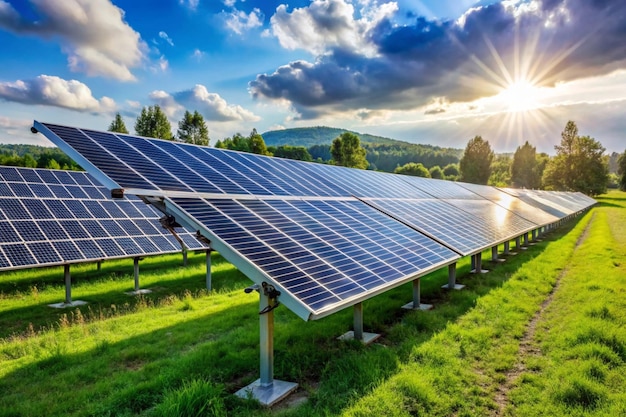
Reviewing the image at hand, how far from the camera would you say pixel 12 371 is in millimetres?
7695

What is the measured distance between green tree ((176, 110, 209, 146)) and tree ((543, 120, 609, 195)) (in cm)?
8371

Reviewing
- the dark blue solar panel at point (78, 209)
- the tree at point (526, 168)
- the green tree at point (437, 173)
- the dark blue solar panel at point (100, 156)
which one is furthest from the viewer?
the green tree at point (437, 173)

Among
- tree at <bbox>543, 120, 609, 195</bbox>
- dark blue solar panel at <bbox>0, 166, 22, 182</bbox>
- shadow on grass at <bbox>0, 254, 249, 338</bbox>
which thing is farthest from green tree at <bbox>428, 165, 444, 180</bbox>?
dark blue solar panel at <bbox>0, 166, 22, 182</bbox>

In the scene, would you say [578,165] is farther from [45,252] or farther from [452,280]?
[45,252]

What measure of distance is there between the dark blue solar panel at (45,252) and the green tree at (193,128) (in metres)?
68.5

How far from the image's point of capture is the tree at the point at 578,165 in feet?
302

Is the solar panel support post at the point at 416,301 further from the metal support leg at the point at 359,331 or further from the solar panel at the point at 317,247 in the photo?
the metal support leg at the point at 359,331

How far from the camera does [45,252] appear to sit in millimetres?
12570

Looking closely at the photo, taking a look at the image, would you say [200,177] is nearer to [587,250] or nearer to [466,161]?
[587,250]

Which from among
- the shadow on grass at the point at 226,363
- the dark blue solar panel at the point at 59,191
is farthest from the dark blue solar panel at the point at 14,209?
the shadow on grass at the point at 226,363

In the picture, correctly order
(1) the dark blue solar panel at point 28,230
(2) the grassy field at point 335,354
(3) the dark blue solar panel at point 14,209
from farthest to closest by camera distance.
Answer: (3) the dark blue solar panel at point 14,209 → (1) the dark blue solar panel at point 28,230 → (2) the grassy field at point 335,354

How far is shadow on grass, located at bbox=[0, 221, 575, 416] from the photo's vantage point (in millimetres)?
6348

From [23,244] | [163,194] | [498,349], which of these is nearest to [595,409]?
[498,349]

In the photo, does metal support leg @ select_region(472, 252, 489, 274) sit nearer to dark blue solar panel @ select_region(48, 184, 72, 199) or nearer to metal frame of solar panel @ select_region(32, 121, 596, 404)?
metal frame of solar panel @ select_region(32, 121, 596, 404)
